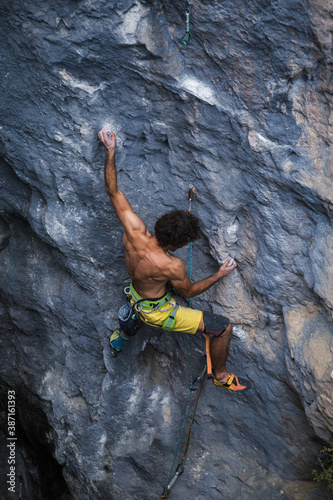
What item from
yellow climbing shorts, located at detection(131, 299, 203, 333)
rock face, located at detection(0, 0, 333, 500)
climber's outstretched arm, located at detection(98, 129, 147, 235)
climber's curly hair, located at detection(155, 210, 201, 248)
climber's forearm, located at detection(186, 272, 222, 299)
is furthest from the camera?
yellow climbing shorts, located at detection(131, 299, 203, 333)

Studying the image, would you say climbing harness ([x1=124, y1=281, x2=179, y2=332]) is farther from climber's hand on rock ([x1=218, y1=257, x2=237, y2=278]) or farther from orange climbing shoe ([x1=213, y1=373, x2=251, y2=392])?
orange climbing shoe ([x1=213, y1=373, x2=251, y2=392])

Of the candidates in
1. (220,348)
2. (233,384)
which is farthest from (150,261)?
(233,384)

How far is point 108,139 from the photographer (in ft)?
12.9

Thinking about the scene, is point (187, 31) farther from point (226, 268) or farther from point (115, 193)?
point (226, 268)

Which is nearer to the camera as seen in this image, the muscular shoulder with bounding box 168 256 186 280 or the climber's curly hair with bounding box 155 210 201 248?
the climber's curly hair with bounding box 155 210 201 248

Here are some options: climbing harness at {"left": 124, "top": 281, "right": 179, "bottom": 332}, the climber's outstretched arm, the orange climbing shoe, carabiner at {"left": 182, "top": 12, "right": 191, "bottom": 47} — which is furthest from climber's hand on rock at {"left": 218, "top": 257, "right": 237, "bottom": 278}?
carabiner at {"left": 182, "top": 12, "right": 191, "bottom": 47}

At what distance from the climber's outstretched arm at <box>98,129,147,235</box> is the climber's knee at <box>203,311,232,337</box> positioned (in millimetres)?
868

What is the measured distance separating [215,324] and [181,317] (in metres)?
0.29

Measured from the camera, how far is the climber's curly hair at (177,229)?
3682mm

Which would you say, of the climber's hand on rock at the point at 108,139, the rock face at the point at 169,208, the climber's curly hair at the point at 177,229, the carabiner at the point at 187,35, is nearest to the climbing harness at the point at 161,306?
the rock face at the point at 169,208

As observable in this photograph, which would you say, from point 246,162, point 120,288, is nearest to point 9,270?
point 120,288

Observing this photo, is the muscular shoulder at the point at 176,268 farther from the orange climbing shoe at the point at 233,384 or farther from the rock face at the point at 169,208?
the orange climbing shoe at the point at 233,384

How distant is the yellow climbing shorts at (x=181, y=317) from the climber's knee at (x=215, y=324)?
0.24 ft

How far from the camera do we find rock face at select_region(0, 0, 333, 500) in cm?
340
